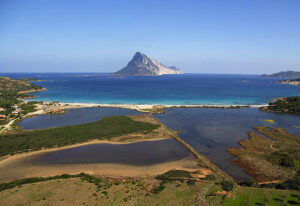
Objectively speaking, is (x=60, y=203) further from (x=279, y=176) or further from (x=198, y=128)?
(x=198, y=128)

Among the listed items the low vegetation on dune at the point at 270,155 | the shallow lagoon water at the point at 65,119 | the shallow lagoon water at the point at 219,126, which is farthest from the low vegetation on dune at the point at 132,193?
the shallow lagoon water at the point at 65,119

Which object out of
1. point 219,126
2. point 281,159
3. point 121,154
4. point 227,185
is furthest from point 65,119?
point 281,159

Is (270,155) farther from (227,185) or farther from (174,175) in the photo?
(174,175)

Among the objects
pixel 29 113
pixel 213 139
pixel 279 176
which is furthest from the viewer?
pixel 29 113

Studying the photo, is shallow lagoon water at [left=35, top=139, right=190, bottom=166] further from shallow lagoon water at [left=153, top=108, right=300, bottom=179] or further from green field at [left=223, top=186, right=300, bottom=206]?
green field at [left=223, top=186, right=300, bottom=206]

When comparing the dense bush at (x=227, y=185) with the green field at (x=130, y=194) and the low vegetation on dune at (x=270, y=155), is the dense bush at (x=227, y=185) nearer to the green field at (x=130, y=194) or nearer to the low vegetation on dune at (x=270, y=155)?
the green field at (x=130, y=194)

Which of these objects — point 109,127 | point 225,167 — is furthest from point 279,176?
point 109,127
